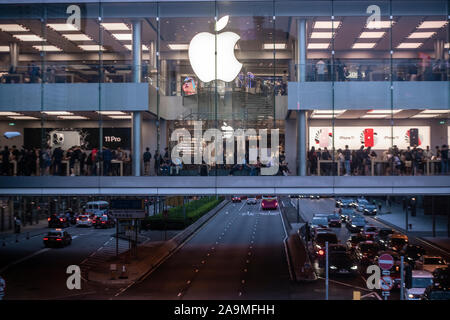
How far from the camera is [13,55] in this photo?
2672 centimetres

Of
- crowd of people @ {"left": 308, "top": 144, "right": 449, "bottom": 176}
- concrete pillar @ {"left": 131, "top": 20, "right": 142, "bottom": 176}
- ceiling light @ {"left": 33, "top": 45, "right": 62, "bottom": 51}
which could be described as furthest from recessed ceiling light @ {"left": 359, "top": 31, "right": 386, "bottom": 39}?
ceiling light @ {"left": 33, "top": 45, "right": 62, "bottom": 51}

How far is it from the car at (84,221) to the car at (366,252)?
103 ft

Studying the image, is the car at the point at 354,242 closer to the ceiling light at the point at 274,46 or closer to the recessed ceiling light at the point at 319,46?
the recessed ceiling light at the point at 319,46

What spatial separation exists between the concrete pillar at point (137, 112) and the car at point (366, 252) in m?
14.6

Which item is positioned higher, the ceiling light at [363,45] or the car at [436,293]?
the ceiling light at [363,45]

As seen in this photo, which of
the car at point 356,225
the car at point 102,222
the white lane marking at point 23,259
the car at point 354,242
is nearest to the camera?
the white lane marking at point 23,259

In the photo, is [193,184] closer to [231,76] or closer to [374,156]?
[231,76]

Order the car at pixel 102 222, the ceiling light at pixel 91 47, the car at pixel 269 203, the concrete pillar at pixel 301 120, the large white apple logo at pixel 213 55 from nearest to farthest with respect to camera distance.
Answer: the concrete pillar at pixel 301 120 < the large white apple logo at pixel 213 55 < the ceiling light at pixel 91 47 < the car at pixel 102 222 < the car at pixel 269 203

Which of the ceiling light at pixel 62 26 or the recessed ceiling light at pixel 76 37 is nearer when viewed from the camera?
the ceiling light at pixel 62 26

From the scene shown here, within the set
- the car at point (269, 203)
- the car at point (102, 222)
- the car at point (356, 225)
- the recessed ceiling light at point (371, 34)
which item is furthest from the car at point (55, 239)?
the car at point (269, 203)

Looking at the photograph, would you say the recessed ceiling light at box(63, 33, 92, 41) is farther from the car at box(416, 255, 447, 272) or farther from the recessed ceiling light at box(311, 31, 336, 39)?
the car at box(416, 255, 447, 272)

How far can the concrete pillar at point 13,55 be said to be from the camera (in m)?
24.8

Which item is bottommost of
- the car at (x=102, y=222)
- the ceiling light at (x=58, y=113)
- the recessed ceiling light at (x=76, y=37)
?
the car at (x=102, y=222)

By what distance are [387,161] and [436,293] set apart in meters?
6.11
